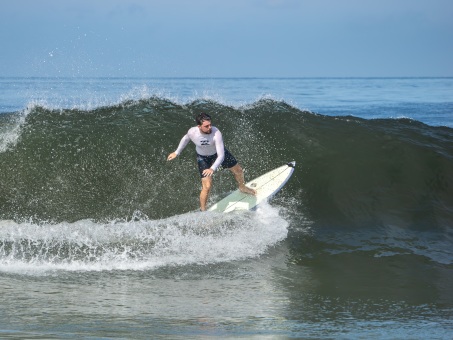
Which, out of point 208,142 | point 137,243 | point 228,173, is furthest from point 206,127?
point 228,173

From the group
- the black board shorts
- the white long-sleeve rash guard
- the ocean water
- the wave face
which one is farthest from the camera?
the wave face

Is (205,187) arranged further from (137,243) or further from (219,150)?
(137,243)

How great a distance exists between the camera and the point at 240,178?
35.7 feet

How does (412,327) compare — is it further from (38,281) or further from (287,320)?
(38,281)

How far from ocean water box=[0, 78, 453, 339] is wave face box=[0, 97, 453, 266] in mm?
39

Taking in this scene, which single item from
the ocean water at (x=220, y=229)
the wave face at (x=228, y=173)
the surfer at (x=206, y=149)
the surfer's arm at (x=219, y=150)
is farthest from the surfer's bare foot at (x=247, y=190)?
the surfer's arm at (x=219, y=150)

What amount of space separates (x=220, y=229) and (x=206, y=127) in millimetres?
1585

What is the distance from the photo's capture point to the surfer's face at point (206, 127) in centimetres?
1002

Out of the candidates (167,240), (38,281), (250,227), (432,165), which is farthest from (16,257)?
(432,165)

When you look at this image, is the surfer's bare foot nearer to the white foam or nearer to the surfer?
the surfer

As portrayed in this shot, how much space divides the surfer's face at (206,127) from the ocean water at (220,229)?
1.32 meters

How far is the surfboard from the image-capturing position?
10.9 m

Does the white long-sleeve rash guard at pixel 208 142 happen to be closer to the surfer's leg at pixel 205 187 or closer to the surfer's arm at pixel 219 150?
the surfer's arm at pixel 219 150

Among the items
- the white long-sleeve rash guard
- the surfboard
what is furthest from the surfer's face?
the surfboard
